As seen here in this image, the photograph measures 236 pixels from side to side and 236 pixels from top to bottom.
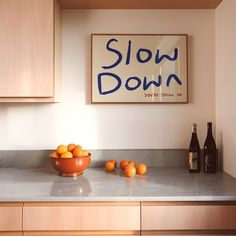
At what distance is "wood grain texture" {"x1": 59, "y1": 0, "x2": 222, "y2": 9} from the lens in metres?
1.89

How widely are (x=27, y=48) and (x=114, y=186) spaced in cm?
96

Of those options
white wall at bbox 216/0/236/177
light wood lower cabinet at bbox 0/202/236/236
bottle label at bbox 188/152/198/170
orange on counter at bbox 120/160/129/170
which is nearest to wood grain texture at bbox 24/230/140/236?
light wood lower cabinet at bbox 0/202/236/236

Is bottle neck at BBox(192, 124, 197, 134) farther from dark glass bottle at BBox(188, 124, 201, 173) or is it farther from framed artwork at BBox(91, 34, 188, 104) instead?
framed artwork at BBox(91, 34, 188, 104)

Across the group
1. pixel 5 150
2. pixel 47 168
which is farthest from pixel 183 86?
pixel 5 150

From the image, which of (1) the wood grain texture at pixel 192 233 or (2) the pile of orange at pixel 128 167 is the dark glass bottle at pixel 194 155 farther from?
(1) the wood grain texture at pixel 192 233

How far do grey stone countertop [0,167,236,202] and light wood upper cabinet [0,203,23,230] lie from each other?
4cm

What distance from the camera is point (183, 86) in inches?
78.7

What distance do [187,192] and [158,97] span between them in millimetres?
801

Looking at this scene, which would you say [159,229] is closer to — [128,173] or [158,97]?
[128,173]

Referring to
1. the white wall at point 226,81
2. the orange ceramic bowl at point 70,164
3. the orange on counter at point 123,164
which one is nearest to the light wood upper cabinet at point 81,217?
the orange ceramic bowl at point 70,164

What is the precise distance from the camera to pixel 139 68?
200 cm

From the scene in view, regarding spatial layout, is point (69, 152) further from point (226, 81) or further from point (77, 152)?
point (226, 81)

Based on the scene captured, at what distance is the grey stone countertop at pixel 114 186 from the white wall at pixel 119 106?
250 mm

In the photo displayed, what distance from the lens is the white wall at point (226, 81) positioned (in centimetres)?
169
